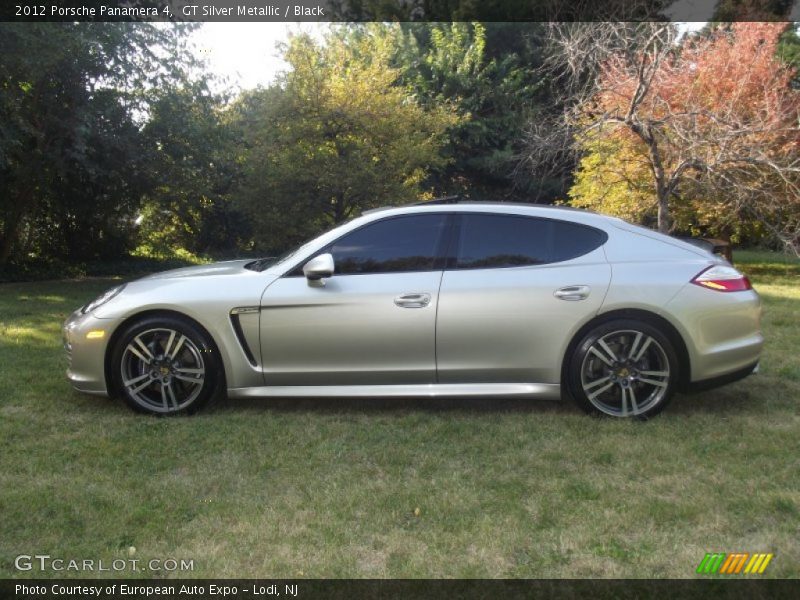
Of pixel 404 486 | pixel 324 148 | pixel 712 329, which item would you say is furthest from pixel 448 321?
pixel 324 148

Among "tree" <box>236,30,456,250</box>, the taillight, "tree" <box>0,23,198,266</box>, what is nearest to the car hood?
the taillight

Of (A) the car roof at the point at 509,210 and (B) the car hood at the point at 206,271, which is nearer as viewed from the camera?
(A) the car roof at the point at 509,210

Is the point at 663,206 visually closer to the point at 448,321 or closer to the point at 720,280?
the point at 720,280

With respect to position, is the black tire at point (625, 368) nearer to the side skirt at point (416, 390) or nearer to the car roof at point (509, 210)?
the side skirt at point (416, 390)

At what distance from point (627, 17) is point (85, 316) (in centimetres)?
1614

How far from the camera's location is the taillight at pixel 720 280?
4.94 m

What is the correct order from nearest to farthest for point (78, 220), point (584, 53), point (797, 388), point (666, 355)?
1. point (666, 355)
2. point (797, 388)
3. point (584, 53)
4. point (78, 220)

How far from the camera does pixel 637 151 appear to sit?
52.2 ft

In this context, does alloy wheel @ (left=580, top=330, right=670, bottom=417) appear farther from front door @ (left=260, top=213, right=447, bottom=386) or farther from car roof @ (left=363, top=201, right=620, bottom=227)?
front door @ (left=260, top=213, right=447, bottom=386)

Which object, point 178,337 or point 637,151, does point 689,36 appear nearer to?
point 637,151

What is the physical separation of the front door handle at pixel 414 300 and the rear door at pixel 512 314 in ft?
0.33

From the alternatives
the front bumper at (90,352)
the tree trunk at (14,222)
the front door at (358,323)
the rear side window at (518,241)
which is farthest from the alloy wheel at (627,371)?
the tree trunk at (14,222)

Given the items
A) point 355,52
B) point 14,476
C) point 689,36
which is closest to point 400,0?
point 355,52

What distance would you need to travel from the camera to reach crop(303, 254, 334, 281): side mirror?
Answer: 16.1ft
